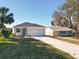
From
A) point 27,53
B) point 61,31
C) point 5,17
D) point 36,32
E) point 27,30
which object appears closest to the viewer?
point 27,53

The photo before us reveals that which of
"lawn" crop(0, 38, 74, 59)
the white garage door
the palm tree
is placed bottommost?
"lawn" crop(0, 38, 74, 59)

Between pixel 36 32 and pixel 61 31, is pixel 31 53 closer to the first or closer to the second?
pixel 36 32

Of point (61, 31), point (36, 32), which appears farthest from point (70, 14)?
point (36, 32)

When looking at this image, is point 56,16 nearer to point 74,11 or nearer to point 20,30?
point 74,11

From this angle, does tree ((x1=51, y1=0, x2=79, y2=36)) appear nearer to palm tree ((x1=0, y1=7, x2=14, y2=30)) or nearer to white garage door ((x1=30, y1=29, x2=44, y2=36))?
white garage door ((x1=30, y1=29, x2=44, y2=36))

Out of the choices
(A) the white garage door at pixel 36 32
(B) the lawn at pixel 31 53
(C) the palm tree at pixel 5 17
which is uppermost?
(C) the palm tree at pixel 5 17

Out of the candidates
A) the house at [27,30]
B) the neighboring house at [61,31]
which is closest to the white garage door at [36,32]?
the house at [27,30]

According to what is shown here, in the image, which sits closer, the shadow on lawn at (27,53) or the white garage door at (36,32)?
the shadow on lawn at (27,53)

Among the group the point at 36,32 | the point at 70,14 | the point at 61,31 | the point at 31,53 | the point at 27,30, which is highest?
the point at 70,14

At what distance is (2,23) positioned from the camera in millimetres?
47531

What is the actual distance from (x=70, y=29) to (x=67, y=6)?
945 centimetres

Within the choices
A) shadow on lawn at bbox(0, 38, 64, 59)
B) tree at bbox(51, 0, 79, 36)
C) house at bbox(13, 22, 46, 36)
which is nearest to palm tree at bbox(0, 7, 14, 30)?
house at bbox(13, 22, 46, 36)

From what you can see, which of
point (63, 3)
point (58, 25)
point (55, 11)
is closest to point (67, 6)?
point (63, 3)

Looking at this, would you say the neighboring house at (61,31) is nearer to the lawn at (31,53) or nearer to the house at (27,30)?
the house at (27,30)
